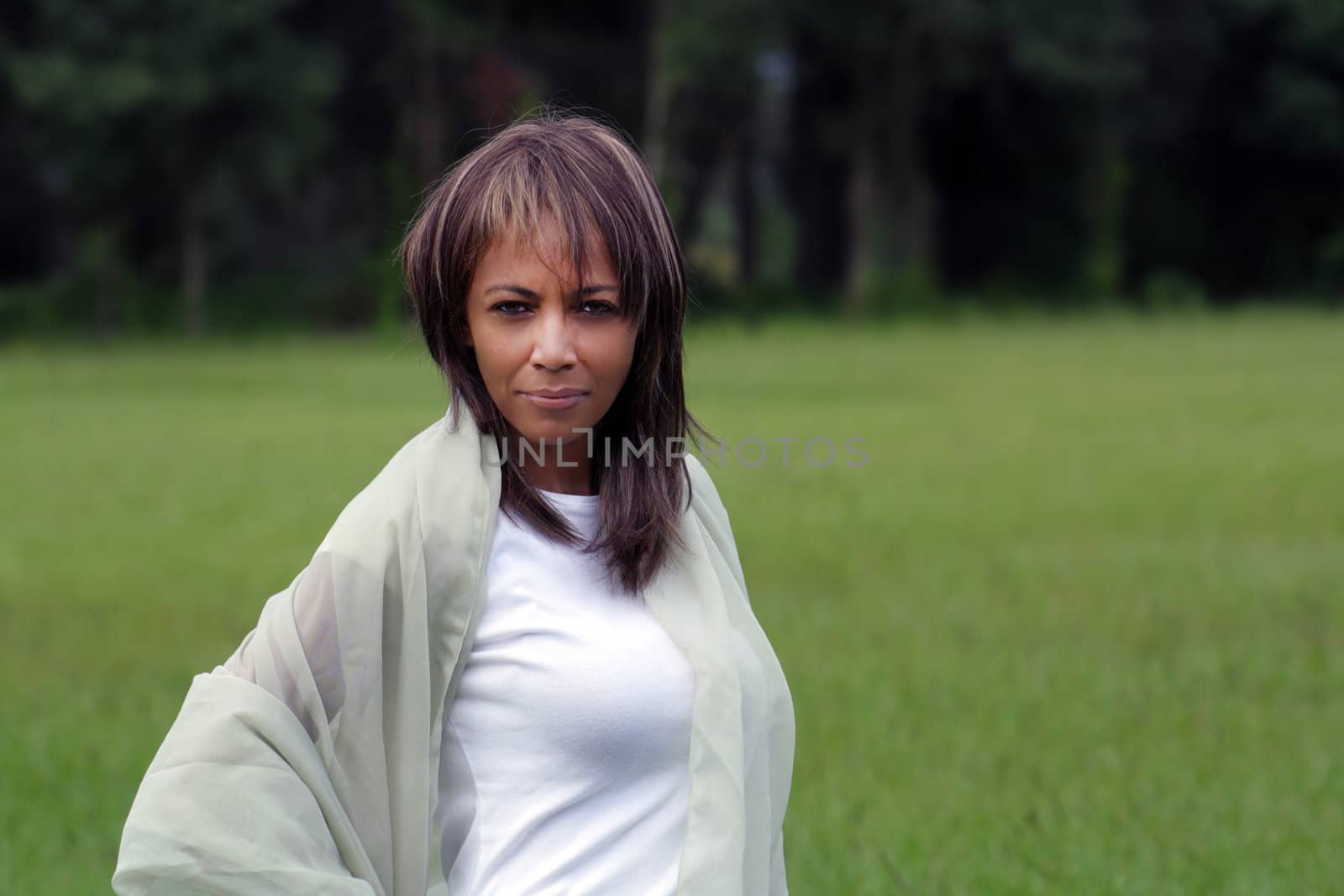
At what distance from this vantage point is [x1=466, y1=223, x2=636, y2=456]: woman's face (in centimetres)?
192

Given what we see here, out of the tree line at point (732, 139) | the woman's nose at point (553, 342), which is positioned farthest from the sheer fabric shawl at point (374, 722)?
the tree line at point (732, 139)

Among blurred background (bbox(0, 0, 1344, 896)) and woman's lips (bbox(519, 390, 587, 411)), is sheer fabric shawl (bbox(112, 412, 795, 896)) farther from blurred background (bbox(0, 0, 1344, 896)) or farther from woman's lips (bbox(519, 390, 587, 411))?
blurred background (bbox(0, 0, 1344, 896))

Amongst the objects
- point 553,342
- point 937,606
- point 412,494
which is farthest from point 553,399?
point 937,606

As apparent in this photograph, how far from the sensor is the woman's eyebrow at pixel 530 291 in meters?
1.93

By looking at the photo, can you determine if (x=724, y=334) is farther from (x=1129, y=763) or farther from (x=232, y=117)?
(x=1129, y=763)

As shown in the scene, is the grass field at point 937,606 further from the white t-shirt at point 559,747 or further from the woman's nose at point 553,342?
the white t-shirt at point 559,747

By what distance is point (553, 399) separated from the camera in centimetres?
197

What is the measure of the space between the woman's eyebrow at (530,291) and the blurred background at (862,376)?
514 mm

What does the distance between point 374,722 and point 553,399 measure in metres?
0.39

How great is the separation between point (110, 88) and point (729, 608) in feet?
80.8

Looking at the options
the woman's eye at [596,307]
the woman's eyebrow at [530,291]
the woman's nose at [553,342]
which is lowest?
the woman's nose at [553,342]

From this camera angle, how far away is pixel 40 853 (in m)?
4.50

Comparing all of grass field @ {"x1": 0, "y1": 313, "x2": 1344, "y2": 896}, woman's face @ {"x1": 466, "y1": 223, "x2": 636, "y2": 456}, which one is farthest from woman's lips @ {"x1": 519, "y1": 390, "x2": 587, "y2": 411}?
grass field @ {"x1": 0, "y1": 313, "x2": 1344, "y2": 896}

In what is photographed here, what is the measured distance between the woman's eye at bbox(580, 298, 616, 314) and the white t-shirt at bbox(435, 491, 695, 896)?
0.79ft
